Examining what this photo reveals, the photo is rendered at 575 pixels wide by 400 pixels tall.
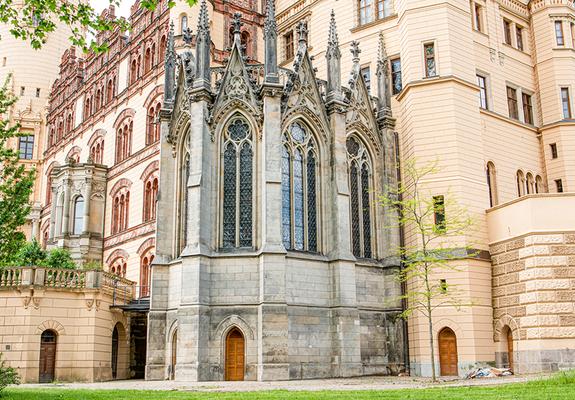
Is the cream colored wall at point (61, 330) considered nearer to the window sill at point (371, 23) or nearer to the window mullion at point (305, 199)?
the window mullion at point (305, 199)

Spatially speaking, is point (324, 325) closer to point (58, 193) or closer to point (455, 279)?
point (455, 279)

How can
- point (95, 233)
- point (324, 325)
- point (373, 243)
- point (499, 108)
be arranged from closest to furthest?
point (324, 325) < point (373, 243) < point (499, 108) < point (95, 233)

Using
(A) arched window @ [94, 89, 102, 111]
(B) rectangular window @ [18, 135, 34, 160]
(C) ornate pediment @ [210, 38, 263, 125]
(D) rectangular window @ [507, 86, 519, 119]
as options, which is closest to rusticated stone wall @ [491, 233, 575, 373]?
(D) rectangular window @ [507, 86, 519, 119]

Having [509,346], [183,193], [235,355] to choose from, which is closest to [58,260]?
[183,193]

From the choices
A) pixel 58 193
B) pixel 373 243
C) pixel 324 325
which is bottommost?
pixel 324 325

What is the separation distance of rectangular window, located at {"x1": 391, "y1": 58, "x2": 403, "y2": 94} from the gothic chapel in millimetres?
2883

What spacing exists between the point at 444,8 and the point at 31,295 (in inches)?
961

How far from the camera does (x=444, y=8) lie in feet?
106

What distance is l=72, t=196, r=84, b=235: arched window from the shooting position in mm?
45991

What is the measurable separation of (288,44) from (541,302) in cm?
2372

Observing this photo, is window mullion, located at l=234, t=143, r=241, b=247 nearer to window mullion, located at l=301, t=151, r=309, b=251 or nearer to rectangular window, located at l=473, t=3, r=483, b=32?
window mullion, located at l=301, t=151, r=309, b=251

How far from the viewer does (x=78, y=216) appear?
46094 millimetres

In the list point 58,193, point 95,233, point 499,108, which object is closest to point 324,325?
point 499,108

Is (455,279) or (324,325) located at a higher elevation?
(455,279)
